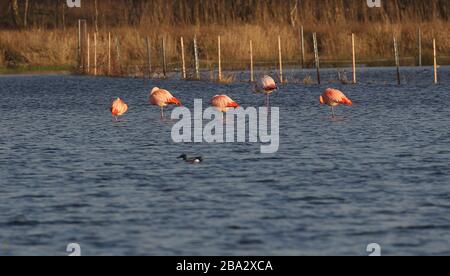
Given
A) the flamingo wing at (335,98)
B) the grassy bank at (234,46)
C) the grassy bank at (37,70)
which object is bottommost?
the flamingo wing at (335,98)

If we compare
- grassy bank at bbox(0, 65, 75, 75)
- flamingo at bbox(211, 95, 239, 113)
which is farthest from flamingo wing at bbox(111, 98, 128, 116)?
grassy bank at bbox(0, 65, 75, 75)

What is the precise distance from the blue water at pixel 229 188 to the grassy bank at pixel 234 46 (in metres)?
33.4

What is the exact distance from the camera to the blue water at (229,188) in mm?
16297

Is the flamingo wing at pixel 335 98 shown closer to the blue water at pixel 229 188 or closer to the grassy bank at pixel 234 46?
the blue water at pixel 229 188

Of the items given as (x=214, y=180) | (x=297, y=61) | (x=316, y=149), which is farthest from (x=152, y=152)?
(x=297, y=61)

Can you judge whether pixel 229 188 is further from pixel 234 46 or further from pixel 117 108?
pixel 234 46

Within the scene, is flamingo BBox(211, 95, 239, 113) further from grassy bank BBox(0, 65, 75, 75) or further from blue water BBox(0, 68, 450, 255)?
grassy bank BBox(0, 65, 75, 75)

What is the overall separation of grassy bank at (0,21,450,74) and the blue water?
110 ft

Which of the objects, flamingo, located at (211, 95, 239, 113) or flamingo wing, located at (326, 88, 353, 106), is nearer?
flamingo, located at (211, 95, 239, 113)

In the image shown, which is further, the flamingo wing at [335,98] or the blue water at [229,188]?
the flamingo wing at [335,98]

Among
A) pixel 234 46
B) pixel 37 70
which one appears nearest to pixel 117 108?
pixel 234 46

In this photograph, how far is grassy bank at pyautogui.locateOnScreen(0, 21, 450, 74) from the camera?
71.9 metres

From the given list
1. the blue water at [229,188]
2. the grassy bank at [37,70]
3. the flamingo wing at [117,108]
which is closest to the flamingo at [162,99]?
the blue water at [229,188]
